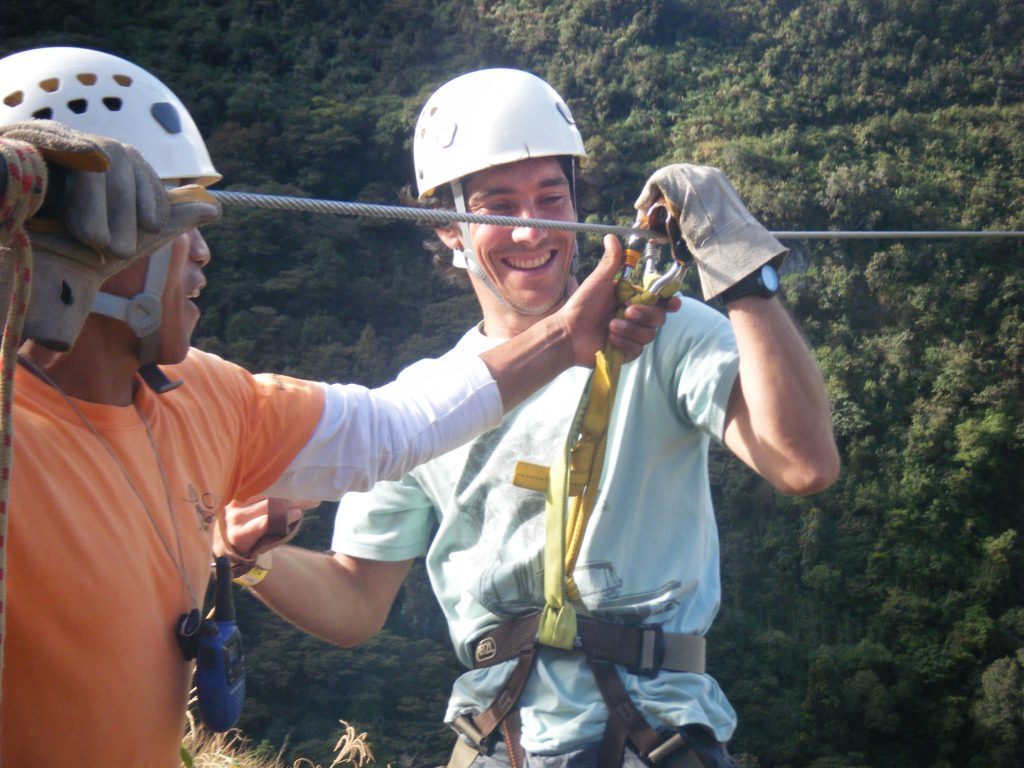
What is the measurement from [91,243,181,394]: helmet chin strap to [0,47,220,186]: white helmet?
13.5 inches

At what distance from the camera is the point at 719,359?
207 centimetres

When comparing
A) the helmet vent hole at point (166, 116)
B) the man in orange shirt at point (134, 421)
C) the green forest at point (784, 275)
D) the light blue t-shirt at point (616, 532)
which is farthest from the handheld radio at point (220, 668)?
the green forest at point (784, 275)

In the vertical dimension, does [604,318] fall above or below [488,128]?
below

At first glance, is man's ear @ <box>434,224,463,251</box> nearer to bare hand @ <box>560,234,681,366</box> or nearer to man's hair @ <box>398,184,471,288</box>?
man's hair @ <box>398,184,471,288</box>

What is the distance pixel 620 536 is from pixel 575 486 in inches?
6.1

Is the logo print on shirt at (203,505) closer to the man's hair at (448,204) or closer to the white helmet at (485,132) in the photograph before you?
the white helmet at (485,132)

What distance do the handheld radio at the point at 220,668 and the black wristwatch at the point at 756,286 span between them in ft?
3.27

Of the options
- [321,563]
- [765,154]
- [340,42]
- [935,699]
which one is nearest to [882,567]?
[935,699]

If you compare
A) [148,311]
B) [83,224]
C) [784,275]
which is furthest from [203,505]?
[784,275]

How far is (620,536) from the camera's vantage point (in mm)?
2121

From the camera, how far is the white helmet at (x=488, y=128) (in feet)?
9.09

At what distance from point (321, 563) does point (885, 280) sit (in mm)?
21383

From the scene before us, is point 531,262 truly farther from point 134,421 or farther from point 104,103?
point 134,421

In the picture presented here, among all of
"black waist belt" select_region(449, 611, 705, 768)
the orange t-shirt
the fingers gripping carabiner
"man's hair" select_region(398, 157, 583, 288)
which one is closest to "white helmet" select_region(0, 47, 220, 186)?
the orange t-shirt
